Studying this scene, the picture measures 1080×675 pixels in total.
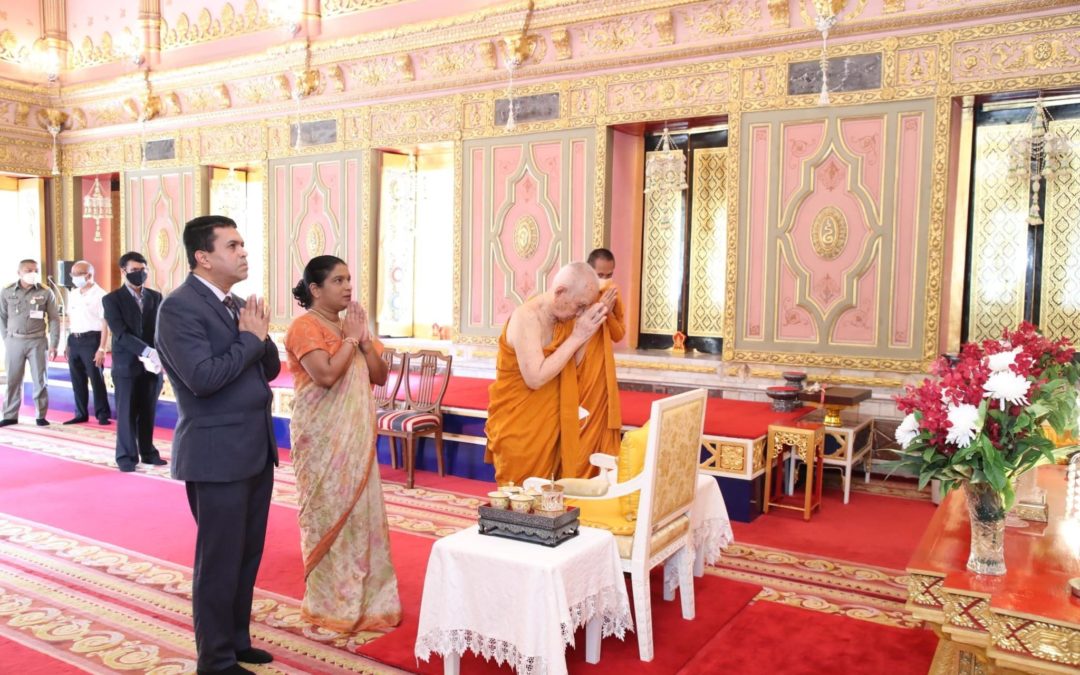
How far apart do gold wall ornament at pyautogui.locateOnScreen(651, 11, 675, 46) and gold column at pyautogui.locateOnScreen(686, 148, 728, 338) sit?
4.06 ft

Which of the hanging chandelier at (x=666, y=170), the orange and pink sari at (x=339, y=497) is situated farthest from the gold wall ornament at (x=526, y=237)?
the orange and pink sari at (x=339, y=497)

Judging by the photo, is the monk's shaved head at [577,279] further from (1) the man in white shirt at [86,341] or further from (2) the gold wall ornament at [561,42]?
(1) the man in white shirt at [86,341]

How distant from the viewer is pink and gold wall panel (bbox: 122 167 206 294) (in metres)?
10.8

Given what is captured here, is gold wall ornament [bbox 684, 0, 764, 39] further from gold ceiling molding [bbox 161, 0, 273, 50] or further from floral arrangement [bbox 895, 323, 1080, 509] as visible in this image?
gold ceiling molding [bbox 161, 0, 273, 50]

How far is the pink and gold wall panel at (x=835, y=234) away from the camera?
6371 millimetres

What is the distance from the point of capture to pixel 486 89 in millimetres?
8344

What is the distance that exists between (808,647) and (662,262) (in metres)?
5.32

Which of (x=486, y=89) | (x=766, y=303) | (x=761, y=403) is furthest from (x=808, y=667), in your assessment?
(x=486, y=89)

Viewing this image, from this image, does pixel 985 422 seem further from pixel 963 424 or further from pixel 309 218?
pixel 309 218

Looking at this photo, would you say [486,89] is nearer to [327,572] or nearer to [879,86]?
[879,86]

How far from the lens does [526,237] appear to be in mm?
8195

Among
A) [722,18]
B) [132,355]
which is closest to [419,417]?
[132,355]

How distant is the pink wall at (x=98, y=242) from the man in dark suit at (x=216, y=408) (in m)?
10.7

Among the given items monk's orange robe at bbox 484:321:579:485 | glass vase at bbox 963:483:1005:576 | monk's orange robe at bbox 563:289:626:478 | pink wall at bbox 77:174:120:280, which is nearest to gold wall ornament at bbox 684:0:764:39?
monk's orange robe at bbox 563:289:626:478
